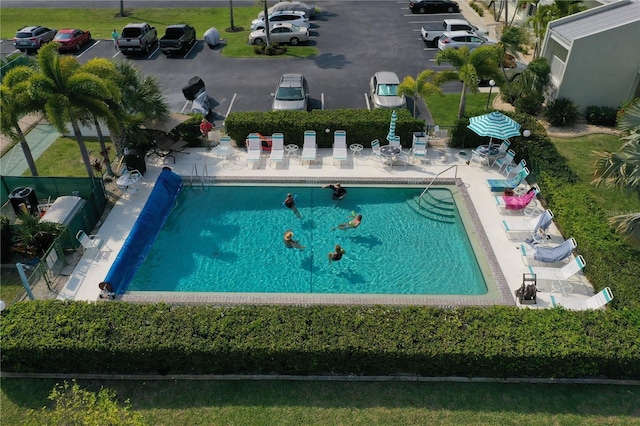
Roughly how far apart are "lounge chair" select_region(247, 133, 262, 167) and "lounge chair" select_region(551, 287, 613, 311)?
11.9 m

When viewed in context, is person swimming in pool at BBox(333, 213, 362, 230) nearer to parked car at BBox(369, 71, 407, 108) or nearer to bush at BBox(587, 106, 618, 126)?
parked car at BBox(369, 71, 407, 108)

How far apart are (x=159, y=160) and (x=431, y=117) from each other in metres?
12.6

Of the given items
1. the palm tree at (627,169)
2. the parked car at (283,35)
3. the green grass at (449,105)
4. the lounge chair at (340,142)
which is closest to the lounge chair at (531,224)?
the palm tree at (627,169)

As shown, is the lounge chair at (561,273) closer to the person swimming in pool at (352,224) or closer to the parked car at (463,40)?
the person swimming in pool at (352,224)

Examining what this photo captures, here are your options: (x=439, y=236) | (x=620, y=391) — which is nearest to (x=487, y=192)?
(x=439, y=236)

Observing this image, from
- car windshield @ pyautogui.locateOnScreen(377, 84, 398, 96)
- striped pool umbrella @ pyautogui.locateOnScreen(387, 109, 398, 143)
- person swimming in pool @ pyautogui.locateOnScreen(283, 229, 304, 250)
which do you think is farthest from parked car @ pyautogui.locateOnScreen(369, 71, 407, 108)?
person swimming in pool @ pyautogui.locateOnScreen(283, 229, 304, 250)

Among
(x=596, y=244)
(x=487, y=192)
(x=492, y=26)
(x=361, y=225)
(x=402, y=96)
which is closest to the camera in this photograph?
(x=596, y=244)

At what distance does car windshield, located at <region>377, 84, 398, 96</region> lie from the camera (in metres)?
23.2

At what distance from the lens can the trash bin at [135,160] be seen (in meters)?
18.6

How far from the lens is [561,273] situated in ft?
46.8

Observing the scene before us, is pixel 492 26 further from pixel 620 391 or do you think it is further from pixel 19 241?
pixel 19 241

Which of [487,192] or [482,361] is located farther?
[487,192]

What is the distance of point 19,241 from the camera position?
598 inches

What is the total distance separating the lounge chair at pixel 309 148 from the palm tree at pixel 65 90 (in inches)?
284
